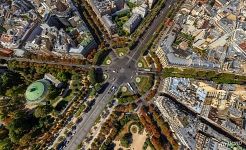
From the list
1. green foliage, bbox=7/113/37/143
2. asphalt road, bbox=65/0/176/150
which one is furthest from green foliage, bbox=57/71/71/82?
green foliage, bbox=7/113/37/143

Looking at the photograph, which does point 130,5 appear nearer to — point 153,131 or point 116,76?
point 116,76

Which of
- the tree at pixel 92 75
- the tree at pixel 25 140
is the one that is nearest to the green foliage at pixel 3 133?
the tree at pixel 25 140

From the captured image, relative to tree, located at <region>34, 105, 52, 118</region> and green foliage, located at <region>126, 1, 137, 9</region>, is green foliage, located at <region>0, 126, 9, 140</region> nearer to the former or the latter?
tree, located at <region>34, 105, 52, 118</region>

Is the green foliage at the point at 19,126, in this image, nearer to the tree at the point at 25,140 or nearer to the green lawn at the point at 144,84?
the tree at the point at 25,140

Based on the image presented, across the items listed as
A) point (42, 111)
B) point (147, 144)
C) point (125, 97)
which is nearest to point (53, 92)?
point (42, 111)

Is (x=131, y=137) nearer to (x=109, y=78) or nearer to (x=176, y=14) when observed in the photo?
(x=109, y=78)

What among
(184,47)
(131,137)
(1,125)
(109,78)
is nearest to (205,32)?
(184,47)
